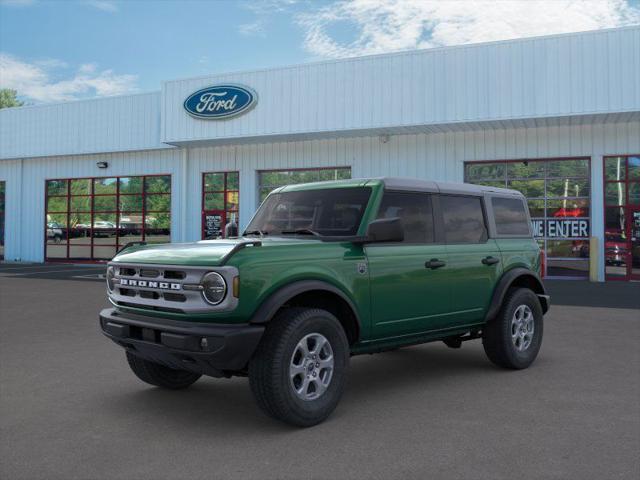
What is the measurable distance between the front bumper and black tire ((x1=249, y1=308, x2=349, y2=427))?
5.4 inches

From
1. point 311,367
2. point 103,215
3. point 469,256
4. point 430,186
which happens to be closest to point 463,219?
point 469,256

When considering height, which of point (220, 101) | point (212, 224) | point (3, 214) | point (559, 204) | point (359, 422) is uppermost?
point (220, 101)

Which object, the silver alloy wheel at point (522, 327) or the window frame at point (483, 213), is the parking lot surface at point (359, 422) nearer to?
the silver alloy wheel at point (522, 327)

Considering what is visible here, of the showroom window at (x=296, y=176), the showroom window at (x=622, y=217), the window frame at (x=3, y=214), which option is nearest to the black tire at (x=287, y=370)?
the showroom window at (x=622, y=217)

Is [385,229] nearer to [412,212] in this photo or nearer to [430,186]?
[412,212]

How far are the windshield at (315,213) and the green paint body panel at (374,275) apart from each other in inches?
3.5

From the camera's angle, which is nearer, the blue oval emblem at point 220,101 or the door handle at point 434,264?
the door handle at point 434,264

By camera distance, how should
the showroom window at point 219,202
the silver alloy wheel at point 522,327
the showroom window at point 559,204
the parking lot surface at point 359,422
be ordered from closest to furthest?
1. the parking lot surface at point 359,422
2. the silver alloy wheel at point 522,327
3. the showroom window at point 559,204
4. the showroom window at point 219,202

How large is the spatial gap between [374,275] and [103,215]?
23145 mm

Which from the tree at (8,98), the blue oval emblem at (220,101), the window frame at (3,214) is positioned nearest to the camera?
the blue oval emblem at (220,101)

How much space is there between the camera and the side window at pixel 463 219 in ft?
19.8

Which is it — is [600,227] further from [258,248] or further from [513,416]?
[258,248]

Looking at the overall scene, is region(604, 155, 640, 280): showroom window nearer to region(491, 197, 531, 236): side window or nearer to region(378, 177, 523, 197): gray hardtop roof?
region(491, 197, 531, 236): side window

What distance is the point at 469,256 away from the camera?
238 inches
